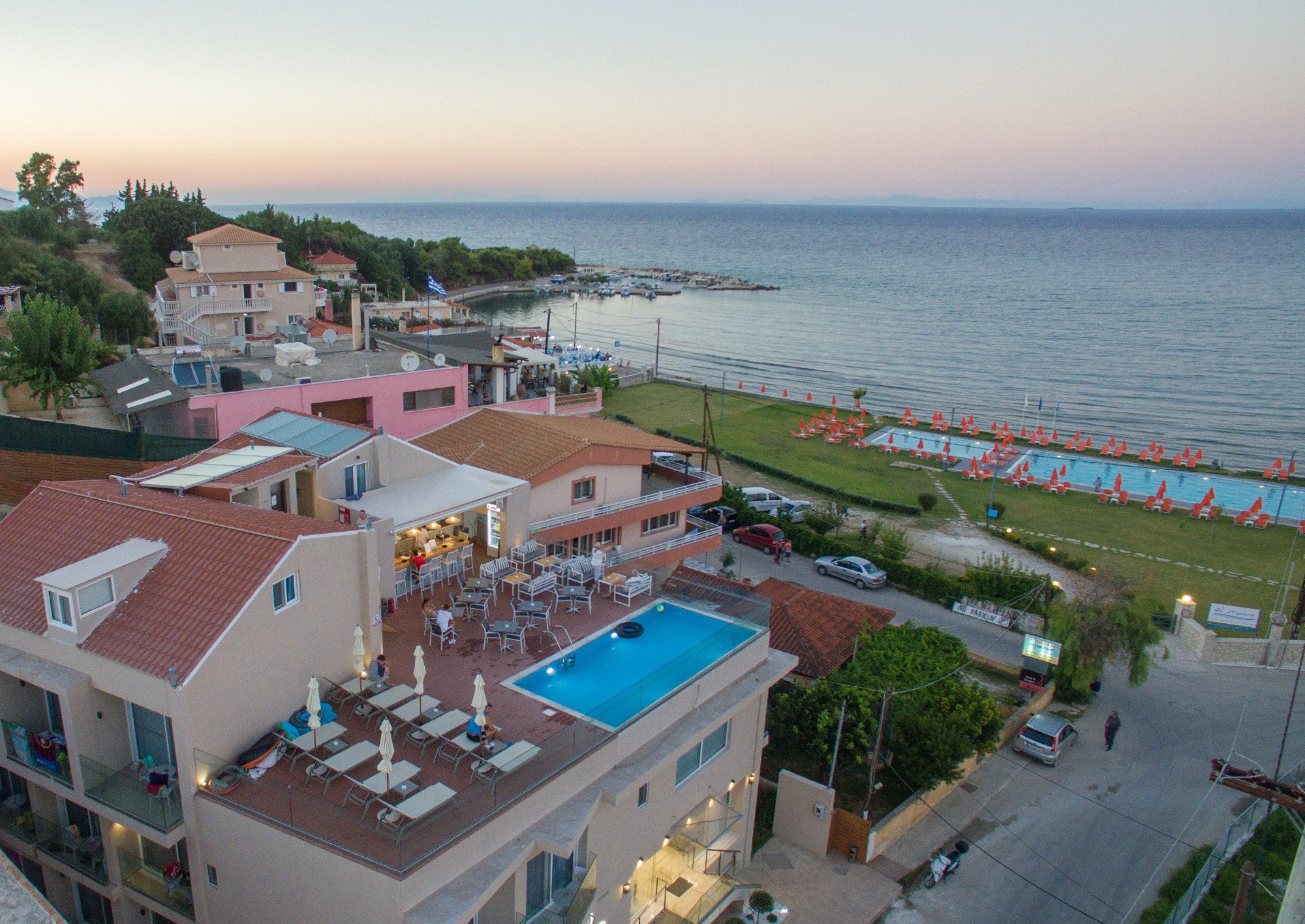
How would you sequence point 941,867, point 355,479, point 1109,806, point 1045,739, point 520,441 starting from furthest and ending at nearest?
1. point 520,441
2. point 1045,739
3. point 1109,806
4. point 941,867
5. point 355,479

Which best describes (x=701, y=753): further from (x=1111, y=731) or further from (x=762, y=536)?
(x=762, y=536)

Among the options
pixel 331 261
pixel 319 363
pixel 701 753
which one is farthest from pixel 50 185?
pixel 701 753

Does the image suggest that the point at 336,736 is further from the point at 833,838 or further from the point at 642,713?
the point at 833,838

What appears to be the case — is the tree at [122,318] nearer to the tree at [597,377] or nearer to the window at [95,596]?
the tree at [597,377]

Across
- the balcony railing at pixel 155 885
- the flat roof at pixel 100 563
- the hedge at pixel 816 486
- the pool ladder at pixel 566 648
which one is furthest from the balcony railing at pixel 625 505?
the hedge at pixel 816 486

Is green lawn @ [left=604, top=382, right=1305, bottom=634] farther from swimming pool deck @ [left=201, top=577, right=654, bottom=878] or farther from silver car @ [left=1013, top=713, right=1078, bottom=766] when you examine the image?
swimming pool deck @ [left=201, top=577, right=654, bottom=878]

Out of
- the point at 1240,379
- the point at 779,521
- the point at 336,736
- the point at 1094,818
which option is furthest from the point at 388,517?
the point at 1240,379
